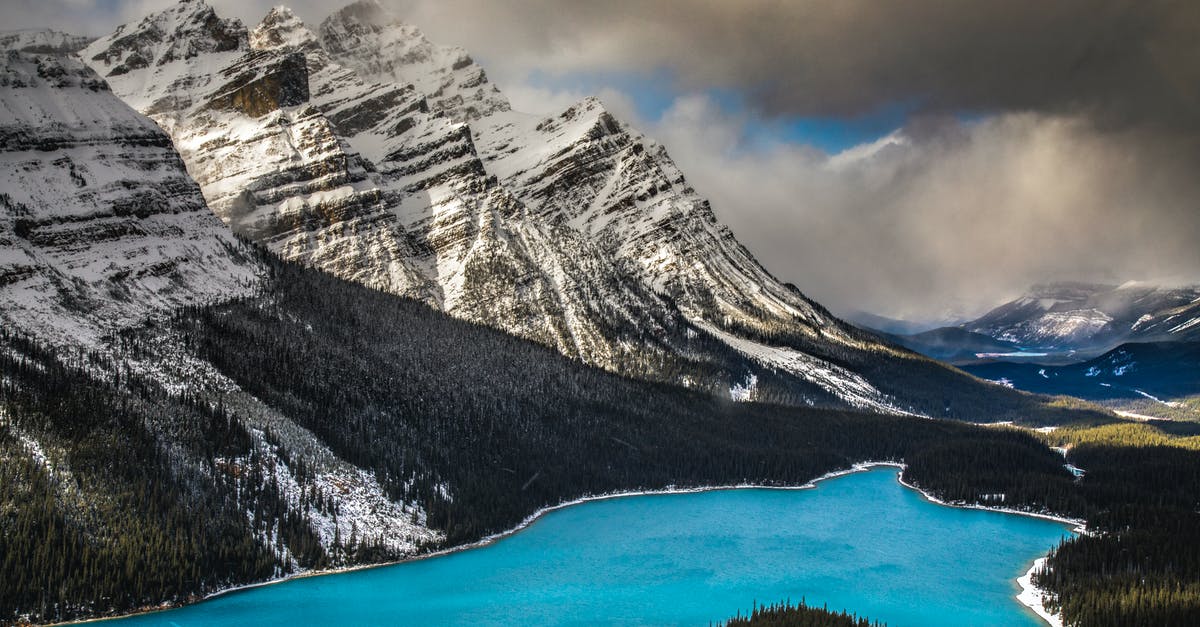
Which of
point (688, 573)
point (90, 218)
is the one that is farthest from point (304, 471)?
point (90, 218)

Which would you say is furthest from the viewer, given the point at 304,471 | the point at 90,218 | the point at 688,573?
the point at 90,218

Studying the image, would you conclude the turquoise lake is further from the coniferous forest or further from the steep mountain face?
the steep mountain face

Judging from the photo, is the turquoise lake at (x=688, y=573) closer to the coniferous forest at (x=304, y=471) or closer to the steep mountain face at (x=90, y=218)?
the coniferous forest at (x=304, y=471)

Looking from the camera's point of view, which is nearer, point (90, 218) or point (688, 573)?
point (688, 573)

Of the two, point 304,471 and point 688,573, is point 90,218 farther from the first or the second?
point 688,573

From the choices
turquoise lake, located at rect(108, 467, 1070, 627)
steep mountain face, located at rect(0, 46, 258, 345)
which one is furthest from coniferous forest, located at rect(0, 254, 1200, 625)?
steep mountain face, located at rect(0, 46, 258, 345)

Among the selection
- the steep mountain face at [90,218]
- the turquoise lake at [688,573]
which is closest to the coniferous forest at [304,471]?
the turquoise lake at [688,573]

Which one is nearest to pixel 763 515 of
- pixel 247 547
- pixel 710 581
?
pixel 710 581

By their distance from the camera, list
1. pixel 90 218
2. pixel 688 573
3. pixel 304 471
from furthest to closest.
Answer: pixel 90 218, pixel 304 471, pixel 688 573
